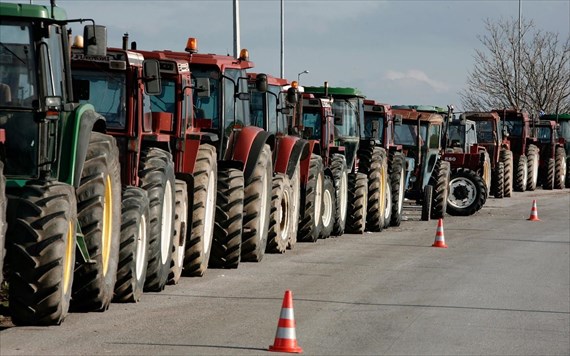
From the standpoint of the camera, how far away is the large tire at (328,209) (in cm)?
2366

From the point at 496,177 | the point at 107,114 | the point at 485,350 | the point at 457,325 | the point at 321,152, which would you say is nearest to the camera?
the point at 485,350

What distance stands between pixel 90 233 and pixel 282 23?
34.8 metres

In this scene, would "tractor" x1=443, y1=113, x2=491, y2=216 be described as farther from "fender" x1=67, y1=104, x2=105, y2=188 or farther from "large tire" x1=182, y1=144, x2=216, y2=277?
"fender" x1=67, y1=104, x2=105, y2=188

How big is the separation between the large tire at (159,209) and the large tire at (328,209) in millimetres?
8895

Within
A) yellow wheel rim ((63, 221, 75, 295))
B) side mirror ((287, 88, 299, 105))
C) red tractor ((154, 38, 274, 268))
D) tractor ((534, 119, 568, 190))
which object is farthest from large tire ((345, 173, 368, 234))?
tractor ((534, 119, 568, 190))

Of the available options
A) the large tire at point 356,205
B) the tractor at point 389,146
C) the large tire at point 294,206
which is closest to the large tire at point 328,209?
the large tire at point 356,205

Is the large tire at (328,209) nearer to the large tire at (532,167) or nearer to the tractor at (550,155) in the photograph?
the large tire at (532,167)

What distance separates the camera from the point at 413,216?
32.2 meters

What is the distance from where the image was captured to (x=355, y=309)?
45.6 ft

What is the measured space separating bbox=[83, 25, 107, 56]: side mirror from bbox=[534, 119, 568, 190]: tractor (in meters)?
37.7

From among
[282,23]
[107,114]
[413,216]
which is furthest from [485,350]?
[282,23]

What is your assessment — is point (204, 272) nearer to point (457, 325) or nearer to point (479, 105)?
point (457, 325)

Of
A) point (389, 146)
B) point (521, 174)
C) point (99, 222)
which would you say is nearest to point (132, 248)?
point (99, 222)

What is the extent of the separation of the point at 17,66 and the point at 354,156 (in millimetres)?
15701
